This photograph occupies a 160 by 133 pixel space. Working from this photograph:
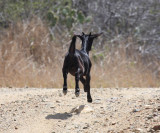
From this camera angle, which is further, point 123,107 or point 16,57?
point 16,57

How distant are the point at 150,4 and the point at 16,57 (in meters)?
6.23

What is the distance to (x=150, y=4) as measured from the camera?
46.1ft

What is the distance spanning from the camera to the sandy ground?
481cm

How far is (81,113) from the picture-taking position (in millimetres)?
5473

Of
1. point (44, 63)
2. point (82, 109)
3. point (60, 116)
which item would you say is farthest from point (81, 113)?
point (44, 63)

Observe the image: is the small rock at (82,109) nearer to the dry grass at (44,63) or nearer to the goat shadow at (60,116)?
the goat shadow at (60,116)

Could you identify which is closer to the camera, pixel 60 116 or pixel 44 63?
pixel 60 116

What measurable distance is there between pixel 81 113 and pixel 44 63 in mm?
5424

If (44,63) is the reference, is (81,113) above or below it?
below

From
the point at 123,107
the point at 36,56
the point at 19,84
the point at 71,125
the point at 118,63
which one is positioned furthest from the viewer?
the point at 36,56

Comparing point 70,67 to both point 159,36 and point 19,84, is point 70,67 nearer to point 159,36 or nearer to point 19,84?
point 19,84

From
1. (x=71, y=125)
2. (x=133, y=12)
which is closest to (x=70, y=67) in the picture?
(x=71, y=125)

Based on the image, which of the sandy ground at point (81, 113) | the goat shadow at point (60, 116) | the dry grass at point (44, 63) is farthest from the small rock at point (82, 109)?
the dry grass at point (44, 63)

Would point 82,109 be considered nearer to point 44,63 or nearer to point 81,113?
point 81,113
